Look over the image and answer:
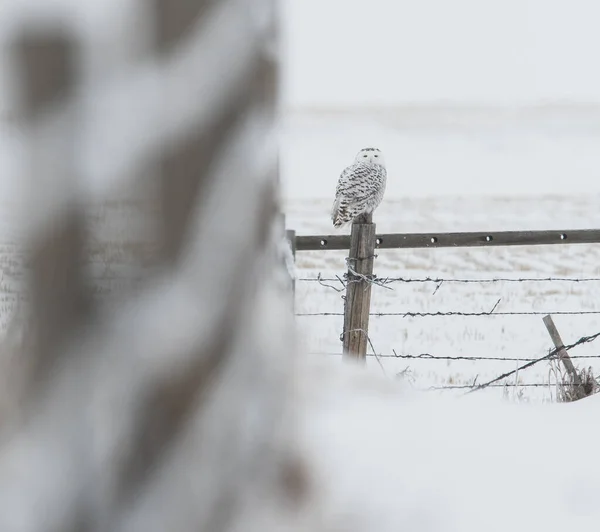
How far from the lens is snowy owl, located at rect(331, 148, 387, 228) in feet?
13.9

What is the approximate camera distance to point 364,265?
3.29 metres

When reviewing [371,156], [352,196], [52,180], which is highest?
[371,156]

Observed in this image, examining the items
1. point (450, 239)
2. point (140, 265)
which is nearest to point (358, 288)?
point (450, 239)

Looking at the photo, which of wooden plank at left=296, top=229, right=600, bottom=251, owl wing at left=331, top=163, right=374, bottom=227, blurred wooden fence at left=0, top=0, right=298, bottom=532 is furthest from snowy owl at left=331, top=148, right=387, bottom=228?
blurred wooden fence at left=0, top=0, right=298, bottom=532

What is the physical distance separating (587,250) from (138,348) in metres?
10.7

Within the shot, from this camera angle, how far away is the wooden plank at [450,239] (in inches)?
129

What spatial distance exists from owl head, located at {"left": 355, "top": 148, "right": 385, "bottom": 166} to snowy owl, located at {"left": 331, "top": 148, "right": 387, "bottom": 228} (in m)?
0.04

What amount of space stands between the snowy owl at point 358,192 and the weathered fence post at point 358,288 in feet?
2.80

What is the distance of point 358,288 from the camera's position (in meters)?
3.28

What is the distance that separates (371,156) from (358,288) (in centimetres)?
166

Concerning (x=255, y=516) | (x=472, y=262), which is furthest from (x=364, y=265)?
(x=472, y=262)

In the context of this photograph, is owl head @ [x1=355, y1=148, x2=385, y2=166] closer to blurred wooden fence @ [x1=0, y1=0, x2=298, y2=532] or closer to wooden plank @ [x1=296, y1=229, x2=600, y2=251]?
wooden plank @ [x1=296, y1=229, x2=600, y2=251]

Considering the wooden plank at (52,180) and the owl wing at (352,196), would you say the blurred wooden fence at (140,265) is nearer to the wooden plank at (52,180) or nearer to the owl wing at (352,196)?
the wooden plank at (52,180)

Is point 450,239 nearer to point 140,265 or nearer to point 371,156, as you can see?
point 371,156
